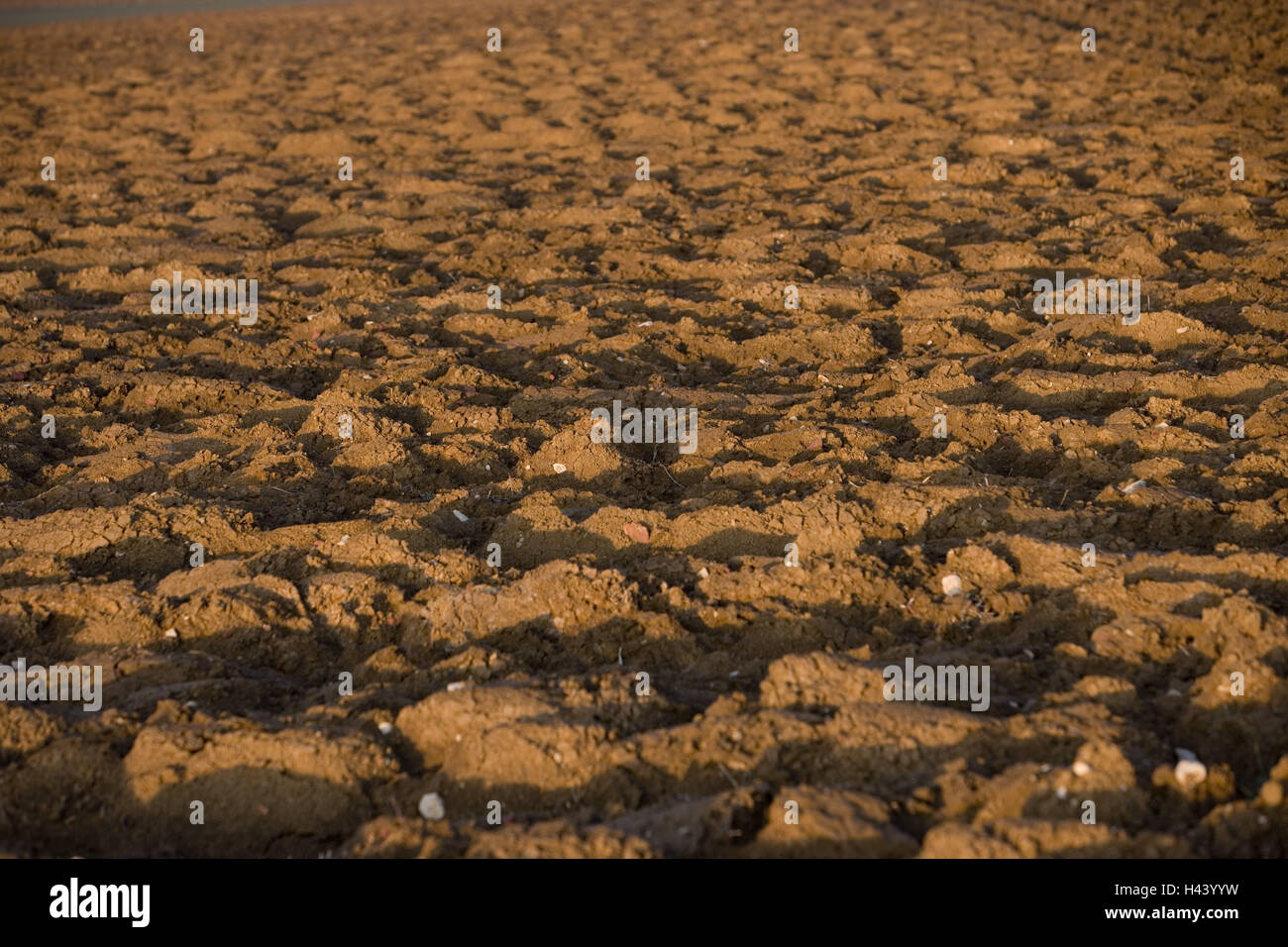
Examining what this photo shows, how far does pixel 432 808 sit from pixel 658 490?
61.4 inches

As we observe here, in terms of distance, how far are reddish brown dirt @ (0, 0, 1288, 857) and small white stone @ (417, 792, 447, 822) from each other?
0.8 inches

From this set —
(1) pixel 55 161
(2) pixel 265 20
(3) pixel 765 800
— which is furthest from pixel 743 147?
(2) pixel 265 20

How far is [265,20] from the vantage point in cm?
1340

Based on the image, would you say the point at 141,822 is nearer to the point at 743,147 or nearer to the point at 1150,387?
the point at 1150,387

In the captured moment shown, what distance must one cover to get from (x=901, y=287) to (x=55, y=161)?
5.87 meters

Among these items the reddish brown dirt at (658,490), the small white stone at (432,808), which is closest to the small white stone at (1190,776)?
the reddish brown dirt at (658,490)

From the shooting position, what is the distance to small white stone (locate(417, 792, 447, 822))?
2486 millimetres

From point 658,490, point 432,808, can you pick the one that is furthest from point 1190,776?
point 658,490

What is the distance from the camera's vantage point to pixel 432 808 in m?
2.50

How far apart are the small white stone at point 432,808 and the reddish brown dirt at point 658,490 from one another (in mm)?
21

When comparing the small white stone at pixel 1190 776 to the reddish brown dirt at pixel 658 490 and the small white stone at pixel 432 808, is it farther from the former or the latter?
the small white stone at pixel 432 808

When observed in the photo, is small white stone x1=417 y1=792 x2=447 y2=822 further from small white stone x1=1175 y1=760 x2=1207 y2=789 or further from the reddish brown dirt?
small white stone x1=1175 y1=760 x2=1207 y2=789

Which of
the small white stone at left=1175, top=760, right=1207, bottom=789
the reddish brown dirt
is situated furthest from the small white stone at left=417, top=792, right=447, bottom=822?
the small white stone at left=1175, top=760, right=1207, bottom=789

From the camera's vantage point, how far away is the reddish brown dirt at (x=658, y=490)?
2521 millimetres
